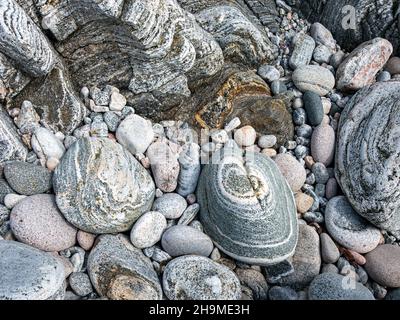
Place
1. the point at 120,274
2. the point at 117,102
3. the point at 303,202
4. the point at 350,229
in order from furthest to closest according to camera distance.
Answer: the point at 117,102 → the point at 303,202 → the point at 350,229 → the point at 120,274

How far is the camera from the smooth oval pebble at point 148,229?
282cm

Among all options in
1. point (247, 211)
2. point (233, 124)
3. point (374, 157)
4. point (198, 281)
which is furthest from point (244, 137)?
point (198, 281)

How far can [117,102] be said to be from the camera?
325 centimetres

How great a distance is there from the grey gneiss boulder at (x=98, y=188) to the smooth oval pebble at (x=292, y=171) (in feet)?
3.63

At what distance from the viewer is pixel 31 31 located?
264cm

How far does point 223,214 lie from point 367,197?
3.54ft

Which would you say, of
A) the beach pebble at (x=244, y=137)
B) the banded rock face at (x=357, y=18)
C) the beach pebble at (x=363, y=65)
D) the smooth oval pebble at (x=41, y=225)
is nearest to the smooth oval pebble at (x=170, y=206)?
the smooth oval pebble at (x=41, y=225)

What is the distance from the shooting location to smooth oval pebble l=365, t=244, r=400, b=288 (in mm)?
2885

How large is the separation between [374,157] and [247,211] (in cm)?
106

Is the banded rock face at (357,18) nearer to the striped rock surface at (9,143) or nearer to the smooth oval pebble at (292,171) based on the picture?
the smooth oval pebble at (292,171)

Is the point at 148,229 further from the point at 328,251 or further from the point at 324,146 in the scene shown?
the point at 324,146

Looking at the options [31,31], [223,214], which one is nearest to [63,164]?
[31,31]

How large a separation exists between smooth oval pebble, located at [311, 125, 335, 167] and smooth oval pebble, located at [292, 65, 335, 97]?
1.45 feet

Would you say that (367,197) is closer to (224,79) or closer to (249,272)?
(249,272)
